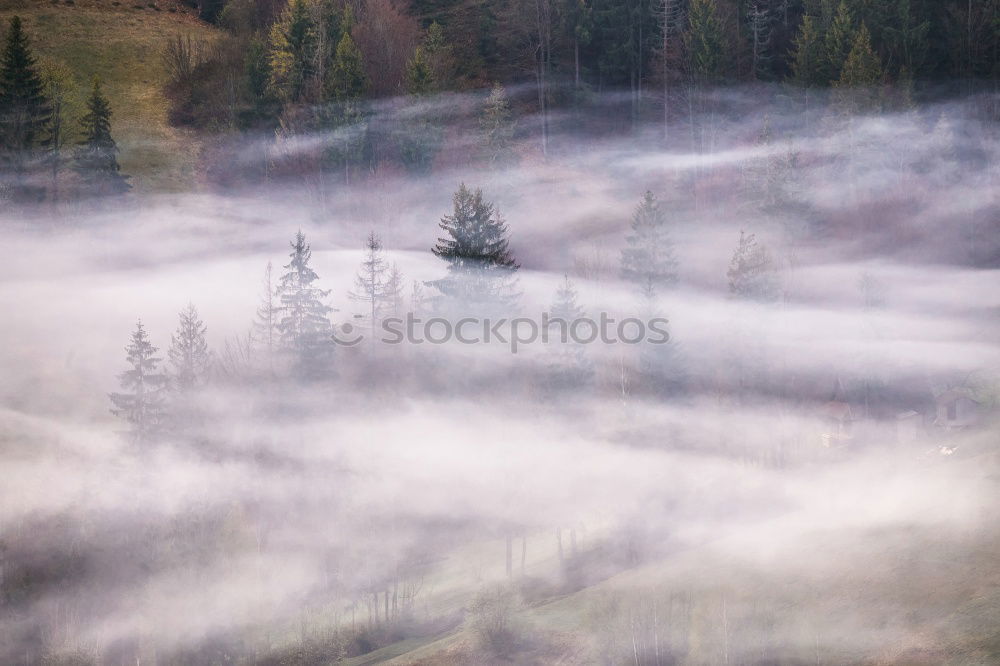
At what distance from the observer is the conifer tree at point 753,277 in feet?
178

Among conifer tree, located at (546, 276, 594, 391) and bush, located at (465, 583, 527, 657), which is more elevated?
conifer tree, located at (546, 276, 594, 391)

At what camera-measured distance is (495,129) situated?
212ft

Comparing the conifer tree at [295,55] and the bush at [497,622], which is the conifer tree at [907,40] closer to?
the conifer tree at [295,55]

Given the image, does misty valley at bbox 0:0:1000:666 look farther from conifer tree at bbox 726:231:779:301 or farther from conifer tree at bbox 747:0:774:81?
conifer tree at bbox 747:0:774:81

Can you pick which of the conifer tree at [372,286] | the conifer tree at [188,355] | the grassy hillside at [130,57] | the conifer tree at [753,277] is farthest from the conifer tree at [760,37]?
the conifer tree at [188,355]

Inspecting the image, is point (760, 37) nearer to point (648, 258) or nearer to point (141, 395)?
point (648, 258)

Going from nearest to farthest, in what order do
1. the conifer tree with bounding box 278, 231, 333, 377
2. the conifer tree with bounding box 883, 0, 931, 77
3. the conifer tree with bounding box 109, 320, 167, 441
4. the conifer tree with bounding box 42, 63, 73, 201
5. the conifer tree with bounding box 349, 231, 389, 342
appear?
the conifer tree with bounding box 109, 320, 167, 441 → the conifer tree with bounding box 278, 231, 333, 377 → the conifer tree with bounding box 349, 231, 389, 342 → the conifer tree with bounding box 42, 63, 73, 201 → the conifer tree with bounding box 883, 0, 931, 77

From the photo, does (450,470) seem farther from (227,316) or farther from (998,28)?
(998,28)

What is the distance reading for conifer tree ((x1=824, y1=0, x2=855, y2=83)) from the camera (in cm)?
6612

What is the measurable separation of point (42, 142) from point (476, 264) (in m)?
24.6

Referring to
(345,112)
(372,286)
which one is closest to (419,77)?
(345,112)

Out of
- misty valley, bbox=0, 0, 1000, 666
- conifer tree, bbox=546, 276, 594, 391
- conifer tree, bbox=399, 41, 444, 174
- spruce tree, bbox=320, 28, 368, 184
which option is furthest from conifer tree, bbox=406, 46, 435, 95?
conifer tree, bbox=546, 276, 594, 391
